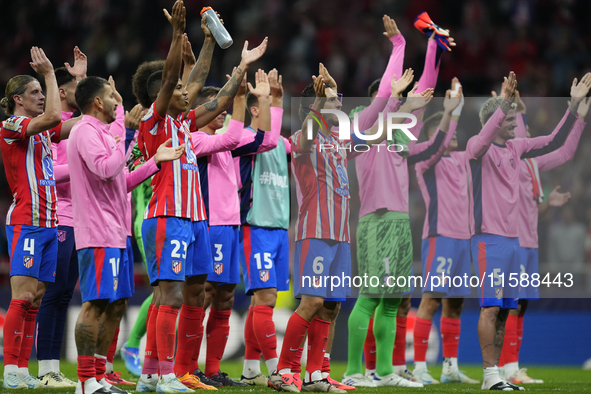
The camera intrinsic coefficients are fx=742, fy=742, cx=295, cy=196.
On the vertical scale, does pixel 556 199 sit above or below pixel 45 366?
above

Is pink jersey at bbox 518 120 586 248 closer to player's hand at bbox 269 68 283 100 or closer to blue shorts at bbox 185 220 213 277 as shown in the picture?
player's hand at bbox 269 68 283 100

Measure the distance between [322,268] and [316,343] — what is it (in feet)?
2.10

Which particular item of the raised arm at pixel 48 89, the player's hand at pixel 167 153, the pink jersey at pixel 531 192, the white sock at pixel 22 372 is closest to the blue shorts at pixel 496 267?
the pink jersey at pixel 531 192

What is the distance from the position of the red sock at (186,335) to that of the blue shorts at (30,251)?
1173mm

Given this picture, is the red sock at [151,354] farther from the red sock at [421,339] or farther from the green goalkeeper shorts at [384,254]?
the red sock at [421,339]

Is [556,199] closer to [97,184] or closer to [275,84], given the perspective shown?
[275,84]

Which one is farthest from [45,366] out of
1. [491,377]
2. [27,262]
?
[491,377]

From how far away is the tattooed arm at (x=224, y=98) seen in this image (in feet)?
20.1

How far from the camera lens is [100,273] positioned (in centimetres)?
516

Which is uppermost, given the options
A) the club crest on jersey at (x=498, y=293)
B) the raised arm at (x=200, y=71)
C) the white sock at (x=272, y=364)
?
the raised arm at (x=200, y=71)

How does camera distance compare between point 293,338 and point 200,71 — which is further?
point 200,71

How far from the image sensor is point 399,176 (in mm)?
7191

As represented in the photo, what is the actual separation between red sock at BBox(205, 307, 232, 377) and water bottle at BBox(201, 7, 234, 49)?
2.43 metres

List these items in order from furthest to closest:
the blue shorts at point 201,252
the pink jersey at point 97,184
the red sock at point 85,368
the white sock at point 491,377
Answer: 1. the white sock at point 491,377
2. the blue shorts at point 201,252
3. the pink jersey at point 97,184
4. the red sock at point 85,368
